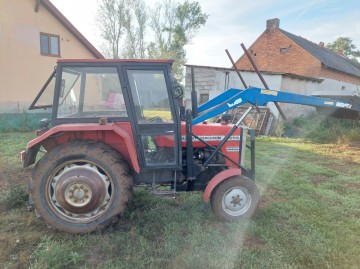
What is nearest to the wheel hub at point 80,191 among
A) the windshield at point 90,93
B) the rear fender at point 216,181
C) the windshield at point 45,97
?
the windshield at point 90,93

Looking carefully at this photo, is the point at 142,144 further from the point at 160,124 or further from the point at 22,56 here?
the point at 22,56

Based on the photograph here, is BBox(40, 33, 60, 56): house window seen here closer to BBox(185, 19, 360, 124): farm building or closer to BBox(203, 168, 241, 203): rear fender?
BBox(185, 19, 360, 124): farm building

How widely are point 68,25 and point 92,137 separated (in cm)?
1150

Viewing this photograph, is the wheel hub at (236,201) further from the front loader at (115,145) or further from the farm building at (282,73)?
the farm building at (282,73)

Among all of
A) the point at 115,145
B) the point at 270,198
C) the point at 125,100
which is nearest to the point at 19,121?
the point at 115,145

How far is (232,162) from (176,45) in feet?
95.2

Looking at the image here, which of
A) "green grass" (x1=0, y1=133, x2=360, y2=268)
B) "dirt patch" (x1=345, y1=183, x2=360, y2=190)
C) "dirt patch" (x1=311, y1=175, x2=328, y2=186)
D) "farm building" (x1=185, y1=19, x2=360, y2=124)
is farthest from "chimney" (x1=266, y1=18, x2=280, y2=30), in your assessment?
"green grass" (x1=0, y1=133, x2=360, y2=268)

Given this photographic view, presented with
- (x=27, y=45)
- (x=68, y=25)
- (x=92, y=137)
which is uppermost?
(x=68, y=25)

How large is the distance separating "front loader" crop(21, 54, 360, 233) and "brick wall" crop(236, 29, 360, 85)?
60.4 feet

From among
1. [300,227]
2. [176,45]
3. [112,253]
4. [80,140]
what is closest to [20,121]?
[80,140]

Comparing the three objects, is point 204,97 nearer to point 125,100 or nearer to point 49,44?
point 49,44

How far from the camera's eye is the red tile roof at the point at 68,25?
468 inches

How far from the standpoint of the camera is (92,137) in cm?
331

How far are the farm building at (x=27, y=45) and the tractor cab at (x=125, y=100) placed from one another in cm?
929
